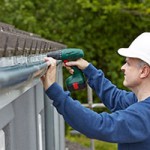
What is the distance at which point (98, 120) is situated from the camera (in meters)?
2.88

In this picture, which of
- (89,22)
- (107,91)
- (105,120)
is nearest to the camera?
(105,120)

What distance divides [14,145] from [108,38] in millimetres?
15015

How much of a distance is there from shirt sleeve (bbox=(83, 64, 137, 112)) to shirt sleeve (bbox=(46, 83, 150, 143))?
35.4 inches

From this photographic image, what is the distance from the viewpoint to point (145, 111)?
9.71 ft

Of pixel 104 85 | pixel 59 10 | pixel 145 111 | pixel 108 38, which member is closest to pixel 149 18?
pixel 108 38

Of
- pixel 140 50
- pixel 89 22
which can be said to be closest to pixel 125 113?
pixel 140 50

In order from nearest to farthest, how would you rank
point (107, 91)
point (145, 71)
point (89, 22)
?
point (145, 71) → point (107, 91) → point (89, 22)

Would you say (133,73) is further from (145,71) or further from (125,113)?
(125,113)

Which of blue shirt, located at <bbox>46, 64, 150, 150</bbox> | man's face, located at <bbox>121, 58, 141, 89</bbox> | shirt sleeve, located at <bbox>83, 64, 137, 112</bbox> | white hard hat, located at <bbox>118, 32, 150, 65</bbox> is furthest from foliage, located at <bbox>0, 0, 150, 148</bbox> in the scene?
blue shirt, located at <bbox>46, 64, 150, 150</bbox>

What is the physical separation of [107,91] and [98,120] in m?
1.12

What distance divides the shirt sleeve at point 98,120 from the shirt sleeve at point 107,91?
35.4 inches

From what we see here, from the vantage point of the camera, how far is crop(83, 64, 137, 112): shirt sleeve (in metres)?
3.85

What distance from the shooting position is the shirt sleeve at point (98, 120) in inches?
112

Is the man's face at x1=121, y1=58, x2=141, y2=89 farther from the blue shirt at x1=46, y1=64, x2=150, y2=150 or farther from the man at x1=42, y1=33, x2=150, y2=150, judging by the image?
the blue shirt at x1=46, y1=64, x2=150, y2=150
